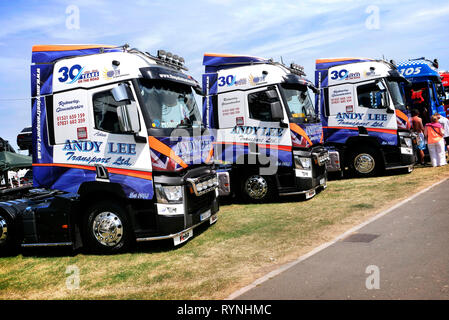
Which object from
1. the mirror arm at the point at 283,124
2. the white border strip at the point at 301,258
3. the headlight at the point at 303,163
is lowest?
the white border strip at the point at 301,258

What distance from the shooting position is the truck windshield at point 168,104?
6559 millimetres

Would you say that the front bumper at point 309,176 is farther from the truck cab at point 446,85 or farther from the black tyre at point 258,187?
the truck cab at point 446,85

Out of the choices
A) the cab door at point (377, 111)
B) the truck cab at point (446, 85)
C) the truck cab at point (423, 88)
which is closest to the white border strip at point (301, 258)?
the cab door at point (377, 111)

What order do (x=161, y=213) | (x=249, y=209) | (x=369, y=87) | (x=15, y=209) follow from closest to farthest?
(x=161, y=213) < (x=15, y=209) < (x=249, y=209) < (x=369, y=87)

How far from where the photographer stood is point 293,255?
5.86 m

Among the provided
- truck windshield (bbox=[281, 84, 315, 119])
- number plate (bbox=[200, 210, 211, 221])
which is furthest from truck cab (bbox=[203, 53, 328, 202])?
number plate (bbox=[200, 210, 211, 221])

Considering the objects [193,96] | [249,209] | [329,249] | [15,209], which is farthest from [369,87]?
[15,209]

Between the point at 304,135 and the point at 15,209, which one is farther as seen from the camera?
the point at 304,135

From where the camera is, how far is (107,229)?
680 cm

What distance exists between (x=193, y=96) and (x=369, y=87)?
22.3 feet

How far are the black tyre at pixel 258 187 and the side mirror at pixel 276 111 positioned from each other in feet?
5.08
